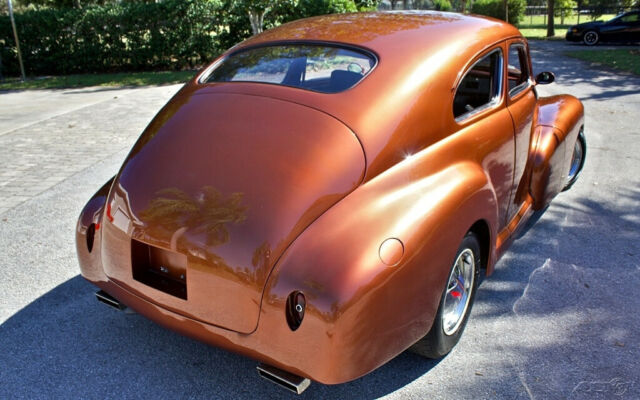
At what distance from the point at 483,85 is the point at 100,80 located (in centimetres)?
1251

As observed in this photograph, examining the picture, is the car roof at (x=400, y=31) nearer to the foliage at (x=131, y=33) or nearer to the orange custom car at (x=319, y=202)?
the orange custom car at (x=319, y=202)

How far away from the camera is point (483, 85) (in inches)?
149

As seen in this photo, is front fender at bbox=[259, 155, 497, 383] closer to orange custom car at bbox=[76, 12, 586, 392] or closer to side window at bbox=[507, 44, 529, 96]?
orange custom car at bbox=[76, 12, 586, 392]

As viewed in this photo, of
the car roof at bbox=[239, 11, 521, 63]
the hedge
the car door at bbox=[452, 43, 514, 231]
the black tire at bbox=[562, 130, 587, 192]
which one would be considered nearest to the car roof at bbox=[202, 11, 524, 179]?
the car roof at bbox=[239, 11, 521, 63]

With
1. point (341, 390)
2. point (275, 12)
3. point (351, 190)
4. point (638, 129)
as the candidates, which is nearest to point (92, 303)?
point (341, 390)

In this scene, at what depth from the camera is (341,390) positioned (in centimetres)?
285

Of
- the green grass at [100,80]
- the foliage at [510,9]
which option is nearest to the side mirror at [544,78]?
the green grass at [100,80]

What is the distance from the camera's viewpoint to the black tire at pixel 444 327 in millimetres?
2842

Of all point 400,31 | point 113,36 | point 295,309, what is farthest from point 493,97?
point 113,36

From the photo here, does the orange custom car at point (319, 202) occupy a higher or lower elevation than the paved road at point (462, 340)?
higher

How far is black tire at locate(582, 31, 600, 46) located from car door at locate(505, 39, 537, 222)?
1911cm

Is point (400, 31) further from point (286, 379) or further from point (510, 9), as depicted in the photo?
point (510, 9)

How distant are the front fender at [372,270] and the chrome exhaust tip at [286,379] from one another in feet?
0.34

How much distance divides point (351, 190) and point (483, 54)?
148 centimetres
